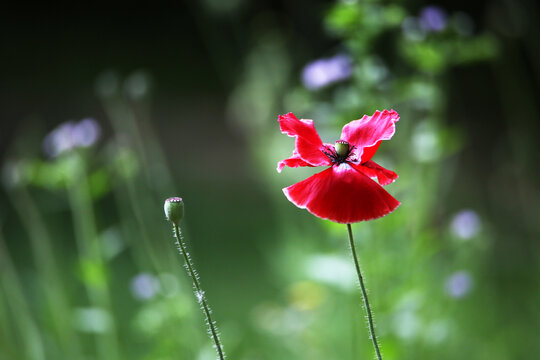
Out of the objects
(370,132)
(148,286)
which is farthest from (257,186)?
(370,132)

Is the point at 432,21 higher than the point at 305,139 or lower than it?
higher

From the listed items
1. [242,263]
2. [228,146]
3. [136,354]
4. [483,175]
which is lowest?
[136,354]

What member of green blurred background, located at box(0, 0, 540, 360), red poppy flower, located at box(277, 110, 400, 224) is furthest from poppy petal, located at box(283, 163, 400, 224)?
green blurred background, located at box(0, 0, 540, 360)

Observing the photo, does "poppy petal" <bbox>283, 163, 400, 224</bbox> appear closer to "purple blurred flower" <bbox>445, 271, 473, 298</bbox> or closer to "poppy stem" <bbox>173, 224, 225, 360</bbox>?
"poppy stem" <bbox>173, 224, 225, 360</bbox>

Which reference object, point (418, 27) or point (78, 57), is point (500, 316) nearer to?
point (418, 27)

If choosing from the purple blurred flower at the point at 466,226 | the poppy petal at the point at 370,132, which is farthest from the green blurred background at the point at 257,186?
the poppy petal at the point at 370,132

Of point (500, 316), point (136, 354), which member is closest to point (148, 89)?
point (136, 354)

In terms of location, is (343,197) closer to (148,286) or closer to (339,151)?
(339,151)

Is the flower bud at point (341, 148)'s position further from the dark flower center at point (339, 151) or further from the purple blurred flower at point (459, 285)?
the purple blurred flower at point (459, 285)
